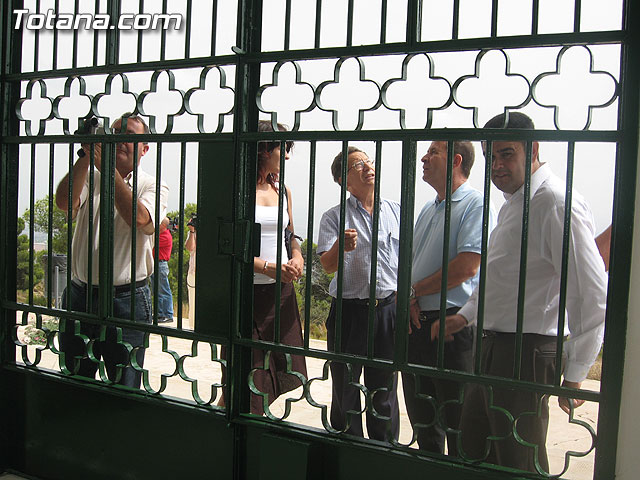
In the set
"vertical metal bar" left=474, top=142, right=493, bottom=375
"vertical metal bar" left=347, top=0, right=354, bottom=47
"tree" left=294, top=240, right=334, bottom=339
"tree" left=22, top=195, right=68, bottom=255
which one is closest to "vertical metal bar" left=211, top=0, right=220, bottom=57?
"vertical metal bar" left=347, top=0, right=354, bottom=47

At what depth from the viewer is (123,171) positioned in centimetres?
300

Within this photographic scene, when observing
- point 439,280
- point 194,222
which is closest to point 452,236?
point 439,280

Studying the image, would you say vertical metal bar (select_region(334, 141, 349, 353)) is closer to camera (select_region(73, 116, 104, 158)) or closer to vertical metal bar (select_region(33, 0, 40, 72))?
camera (select_region(73, 116, 104, 158))

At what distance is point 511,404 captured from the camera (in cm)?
228

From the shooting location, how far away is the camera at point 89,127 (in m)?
2.65

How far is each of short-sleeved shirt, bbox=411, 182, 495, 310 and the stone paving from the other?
36.0 inches

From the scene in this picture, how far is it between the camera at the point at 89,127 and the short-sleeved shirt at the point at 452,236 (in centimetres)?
138

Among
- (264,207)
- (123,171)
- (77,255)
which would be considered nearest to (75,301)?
(77,255)

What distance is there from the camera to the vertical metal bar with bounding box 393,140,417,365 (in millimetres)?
2041

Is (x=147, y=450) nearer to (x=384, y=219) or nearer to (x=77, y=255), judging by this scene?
(x=77, y=255)

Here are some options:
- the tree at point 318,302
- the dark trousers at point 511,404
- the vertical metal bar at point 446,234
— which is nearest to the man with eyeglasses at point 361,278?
the dark trousers at point 511,404

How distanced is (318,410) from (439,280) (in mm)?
2484

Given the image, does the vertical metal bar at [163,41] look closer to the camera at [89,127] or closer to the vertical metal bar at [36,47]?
the camera at [89,127]

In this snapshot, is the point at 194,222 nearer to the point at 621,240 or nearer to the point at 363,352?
the point at 363,352
